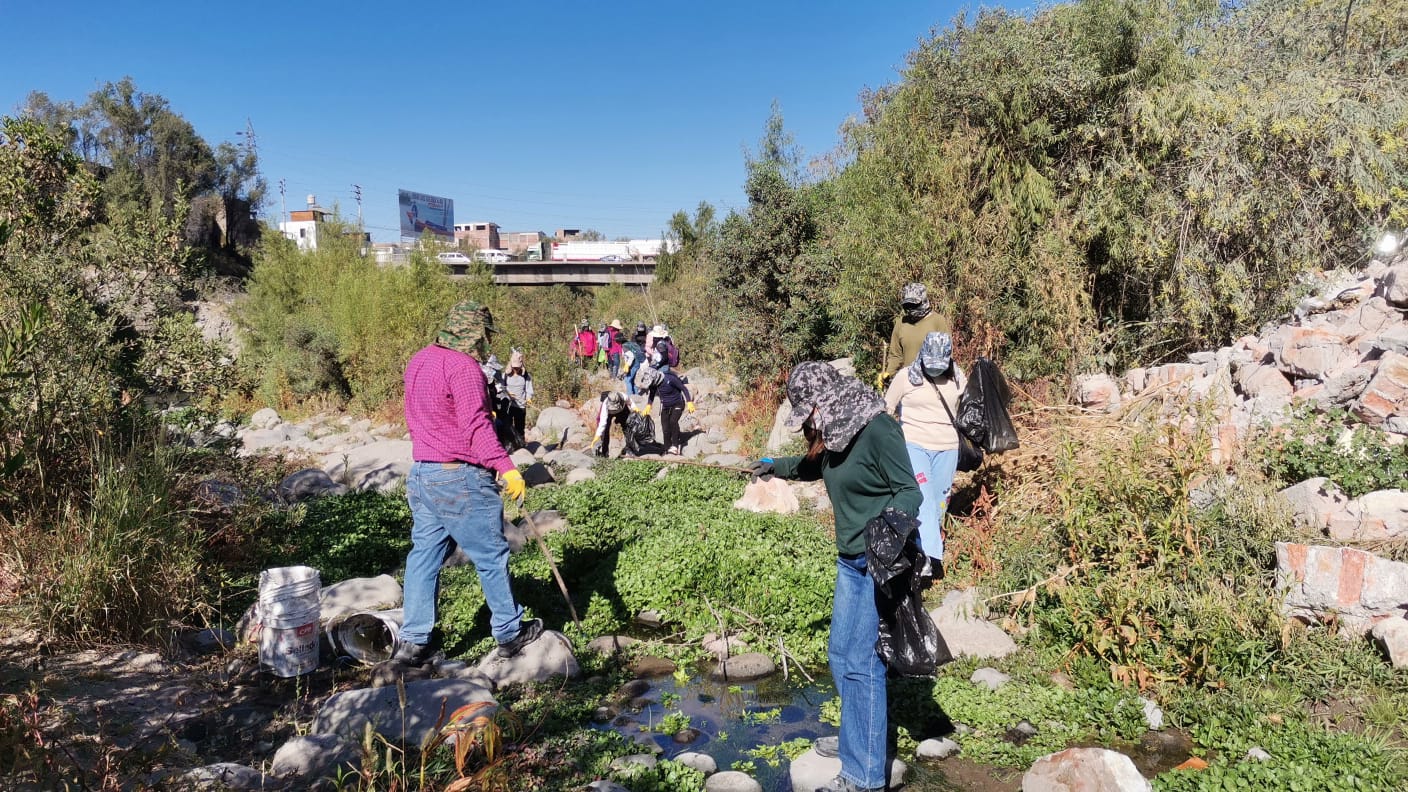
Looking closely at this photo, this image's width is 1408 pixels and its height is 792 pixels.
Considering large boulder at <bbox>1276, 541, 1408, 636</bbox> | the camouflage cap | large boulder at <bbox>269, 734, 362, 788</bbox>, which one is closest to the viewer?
large boulder at <bbox>269, 734, 362, 788</bbox>

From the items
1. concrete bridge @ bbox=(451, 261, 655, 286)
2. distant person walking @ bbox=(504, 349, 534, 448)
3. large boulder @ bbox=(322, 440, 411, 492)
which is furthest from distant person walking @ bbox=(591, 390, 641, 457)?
concrete bridge @ bbox=(451, 261, 655, 286)

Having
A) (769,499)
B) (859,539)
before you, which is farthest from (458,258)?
(859,539)

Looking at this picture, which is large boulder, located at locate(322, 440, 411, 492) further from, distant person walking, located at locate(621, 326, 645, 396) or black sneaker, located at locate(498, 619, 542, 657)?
black sneaker, located at locate(498, 619, 542, 657)

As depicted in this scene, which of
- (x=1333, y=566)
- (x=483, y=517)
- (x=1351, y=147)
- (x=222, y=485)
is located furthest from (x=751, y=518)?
(x=1351, y=147)

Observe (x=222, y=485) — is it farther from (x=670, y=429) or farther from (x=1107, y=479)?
(x=1107, y=479)

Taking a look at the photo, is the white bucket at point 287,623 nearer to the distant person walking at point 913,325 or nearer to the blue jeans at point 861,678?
the blue jeans at point 861,678

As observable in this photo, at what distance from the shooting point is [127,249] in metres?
7.11

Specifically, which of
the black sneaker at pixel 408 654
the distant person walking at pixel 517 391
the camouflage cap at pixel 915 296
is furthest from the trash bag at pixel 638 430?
the black sneaker at pixel 408 654

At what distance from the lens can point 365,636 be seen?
5559 mm

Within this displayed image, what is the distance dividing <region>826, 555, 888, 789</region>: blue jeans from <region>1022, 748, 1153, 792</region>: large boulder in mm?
691

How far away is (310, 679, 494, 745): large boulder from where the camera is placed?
13.6 feet

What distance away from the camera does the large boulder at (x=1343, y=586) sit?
455cm

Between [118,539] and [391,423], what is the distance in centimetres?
1256

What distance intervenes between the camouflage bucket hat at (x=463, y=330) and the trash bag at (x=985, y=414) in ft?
10.4
